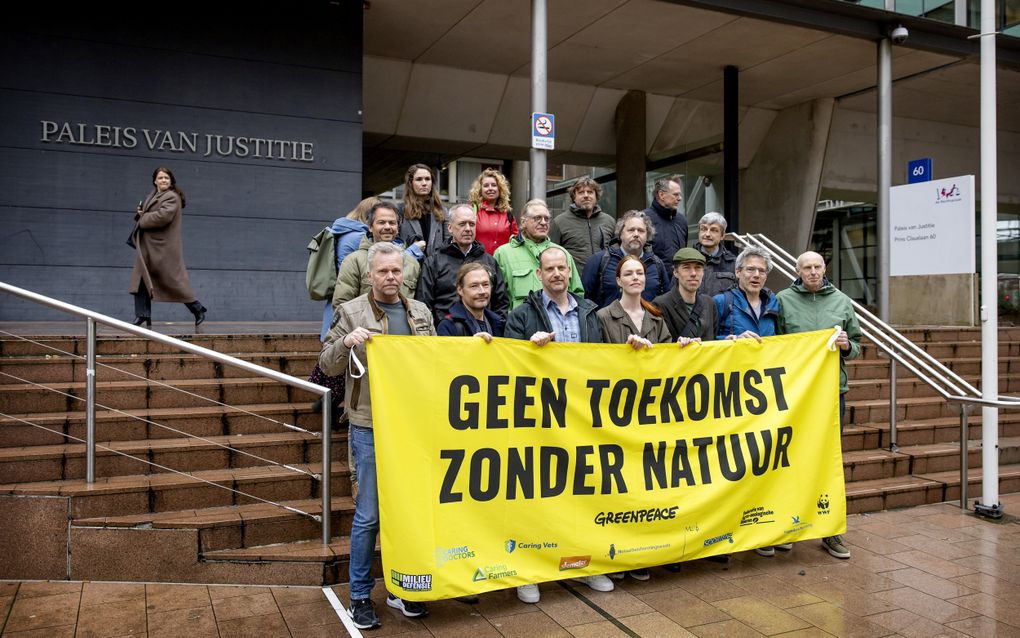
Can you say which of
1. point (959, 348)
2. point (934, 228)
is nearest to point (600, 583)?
point (934, 228)

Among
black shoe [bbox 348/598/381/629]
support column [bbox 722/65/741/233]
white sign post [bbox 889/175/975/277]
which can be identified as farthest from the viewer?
support column [bbox 722/65/741/233]

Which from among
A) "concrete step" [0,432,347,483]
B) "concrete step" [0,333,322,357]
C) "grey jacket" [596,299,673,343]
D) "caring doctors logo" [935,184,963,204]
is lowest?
"concrete step" [0,432,347,483]

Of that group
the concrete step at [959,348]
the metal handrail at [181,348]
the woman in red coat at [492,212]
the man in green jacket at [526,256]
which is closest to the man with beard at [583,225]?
the woman in red coat at [492,212]

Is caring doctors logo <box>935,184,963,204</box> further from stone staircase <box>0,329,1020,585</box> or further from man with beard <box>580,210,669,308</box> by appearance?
man with beard <box>580,210,669,308</box>

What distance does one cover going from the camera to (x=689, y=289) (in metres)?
5.11

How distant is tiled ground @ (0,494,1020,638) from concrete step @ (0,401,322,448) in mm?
1077

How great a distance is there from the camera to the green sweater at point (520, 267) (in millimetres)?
5469

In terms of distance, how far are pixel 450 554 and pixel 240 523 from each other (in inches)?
52.9

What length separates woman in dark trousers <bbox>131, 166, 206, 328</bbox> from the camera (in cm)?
721

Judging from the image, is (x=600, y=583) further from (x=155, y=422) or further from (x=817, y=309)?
(x=155, y=422)

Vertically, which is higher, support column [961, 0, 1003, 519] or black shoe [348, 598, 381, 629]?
support column [961, 0, 1003, 519]

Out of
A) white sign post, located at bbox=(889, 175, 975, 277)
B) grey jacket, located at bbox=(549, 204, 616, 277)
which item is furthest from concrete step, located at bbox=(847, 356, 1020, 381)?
grey jacket, located at bbox=(549, 204, 616, 277)

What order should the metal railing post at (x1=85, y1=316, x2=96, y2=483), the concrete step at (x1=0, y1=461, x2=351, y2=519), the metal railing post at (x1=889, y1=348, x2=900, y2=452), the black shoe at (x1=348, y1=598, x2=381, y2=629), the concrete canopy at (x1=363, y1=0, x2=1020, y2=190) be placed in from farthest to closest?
1. the concrete canopy at (x1=363, y1=0, x2=1020, y2=190)
2. the metal railing post at (x1=889, y1=348, x2=900, y2=452)
3. the metal railing post at (x1=85, y1=316, x2=96, y2=483)
4. the concrete step at (x1=0, y1=461, x2=351, y2=519)
5. the black shoe at (x1=348, y1=598, x2=381, y2=629)

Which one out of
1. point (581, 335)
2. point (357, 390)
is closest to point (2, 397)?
point (357, 390)
